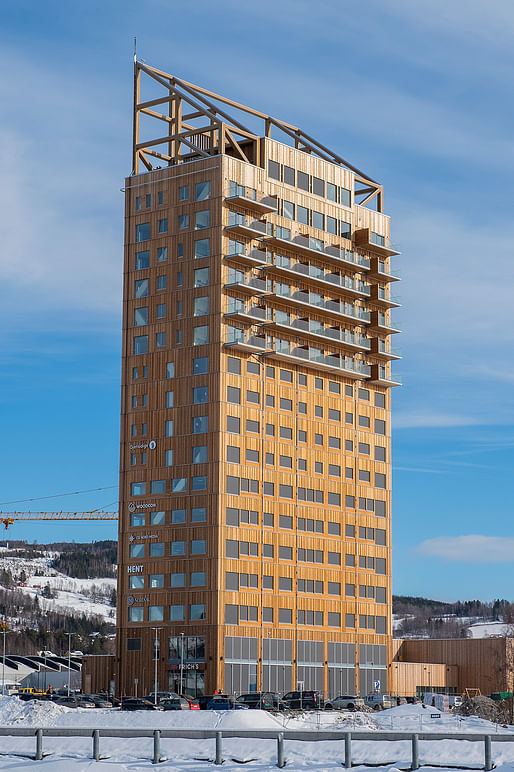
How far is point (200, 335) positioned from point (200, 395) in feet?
22.3

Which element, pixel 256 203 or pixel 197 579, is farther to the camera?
pixel 256 203

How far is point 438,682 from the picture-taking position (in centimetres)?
15950

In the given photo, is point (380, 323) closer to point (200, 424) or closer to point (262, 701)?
point (200, 424)

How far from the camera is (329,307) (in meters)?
151

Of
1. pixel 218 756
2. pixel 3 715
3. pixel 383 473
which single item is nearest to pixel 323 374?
pixel 383 473

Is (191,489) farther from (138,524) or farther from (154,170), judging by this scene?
(154,170)

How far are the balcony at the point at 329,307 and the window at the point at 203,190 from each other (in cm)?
1377

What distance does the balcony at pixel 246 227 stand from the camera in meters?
138

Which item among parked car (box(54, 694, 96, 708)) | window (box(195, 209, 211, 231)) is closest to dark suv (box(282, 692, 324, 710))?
parked car (box(54, 694, 96, 708))

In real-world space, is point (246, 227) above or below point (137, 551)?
above

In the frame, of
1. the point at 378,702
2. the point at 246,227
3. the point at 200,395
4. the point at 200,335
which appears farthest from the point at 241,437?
the point at 378,702

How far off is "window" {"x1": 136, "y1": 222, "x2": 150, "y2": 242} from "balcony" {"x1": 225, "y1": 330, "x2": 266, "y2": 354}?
16398 millimetres

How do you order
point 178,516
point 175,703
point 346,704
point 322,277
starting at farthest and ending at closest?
1. point 322,277
2. point 178,516
3. point 346,704
4. point 175,703

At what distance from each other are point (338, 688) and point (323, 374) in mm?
37155
